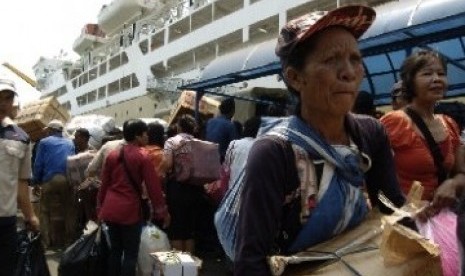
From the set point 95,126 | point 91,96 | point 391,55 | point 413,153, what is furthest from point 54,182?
point 91,96

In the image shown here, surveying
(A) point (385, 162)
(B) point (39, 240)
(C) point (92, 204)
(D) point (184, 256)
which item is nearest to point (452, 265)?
(A) point (385, 162)

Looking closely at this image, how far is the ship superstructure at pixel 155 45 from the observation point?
2634cm

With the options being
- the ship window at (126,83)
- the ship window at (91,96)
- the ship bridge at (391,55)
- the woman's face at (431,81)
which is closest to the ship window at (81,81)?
the ship window at (91,96)

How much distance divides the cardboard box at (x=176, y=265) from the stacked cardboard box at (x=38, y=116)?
5930 millimetres

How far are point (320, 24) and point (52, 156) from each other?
6239 mm

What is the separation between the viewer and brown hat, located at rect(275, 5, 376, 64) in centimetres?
137

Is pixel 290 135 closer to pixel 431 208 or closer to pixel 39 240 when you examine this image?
pixel 431 208

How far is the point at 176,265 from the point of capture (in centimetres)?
399

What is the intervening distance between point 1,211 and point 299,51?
112 inches

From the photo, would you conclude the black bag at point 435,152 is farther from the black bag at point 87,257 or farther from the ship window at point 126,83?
the ship window at point 126,83

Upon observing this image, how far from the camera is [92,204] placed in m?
6.75

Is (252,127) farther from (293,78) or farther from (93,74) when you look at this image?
(93,74)

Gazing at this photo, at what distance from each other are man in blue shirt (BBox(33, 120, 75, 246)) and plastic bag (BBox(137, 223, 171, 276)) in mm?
2653

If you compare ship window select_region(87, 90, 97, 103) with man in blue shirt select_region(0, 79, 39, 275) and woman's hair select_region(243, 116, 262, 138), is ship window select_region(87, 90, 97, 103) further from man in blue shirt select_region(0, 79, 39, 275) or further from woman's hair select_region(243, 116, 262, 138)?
man in blue shirt select_region(0, 79, 39, 275)
